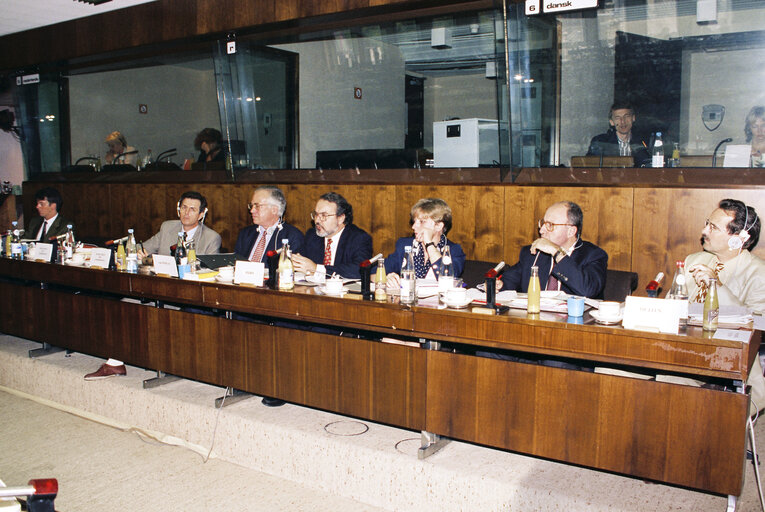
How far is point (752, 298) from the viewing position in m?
2.69

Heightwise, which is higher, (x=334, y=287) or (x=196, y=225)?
(x=196, y=225)

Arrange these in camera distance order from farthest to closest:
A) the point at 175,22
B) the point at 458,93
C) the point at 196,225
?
the point at 458,93, the point at 175,22, the point at 196,225

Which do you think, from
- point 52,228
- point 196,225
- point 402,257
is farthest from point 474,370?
point 52,228

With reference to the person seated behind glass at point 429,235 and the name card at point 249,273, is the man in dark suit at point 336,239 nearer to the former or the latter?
the person seated behind glass at point 429,235

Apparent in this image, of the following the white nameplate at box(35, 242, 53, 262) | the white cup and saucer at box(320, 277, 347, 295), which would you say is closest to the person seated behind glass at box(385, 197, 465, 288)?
the white cup and saucer at box(320, 277, 347, 295)

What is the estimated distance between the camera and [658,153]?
3.79m

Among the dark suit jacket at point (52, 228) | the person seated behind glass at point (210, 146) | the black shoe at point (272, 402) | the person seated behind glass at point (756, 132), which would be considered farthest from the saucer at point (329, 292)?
the dark suit jacket at point (52, 228)

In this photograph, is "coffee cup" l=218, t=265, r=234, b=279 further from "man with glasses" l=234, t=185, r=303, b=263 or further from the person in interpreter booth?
the person in interpreter booth

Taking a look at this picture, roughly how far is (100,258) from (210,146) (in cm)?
211

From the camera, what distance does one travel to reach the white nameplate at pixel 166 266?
341cm

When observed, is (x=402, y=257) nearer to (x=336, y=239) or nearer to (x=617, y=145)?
(x=336, y=239)

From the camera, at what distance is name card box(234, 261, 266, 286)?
305 cm

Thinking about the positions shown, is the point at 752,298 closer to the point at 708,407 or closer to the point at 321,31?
the point at 708,407

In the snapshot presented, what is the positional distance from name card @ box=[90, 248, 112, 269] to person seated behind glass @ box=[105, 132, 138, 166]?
8.89 feet
